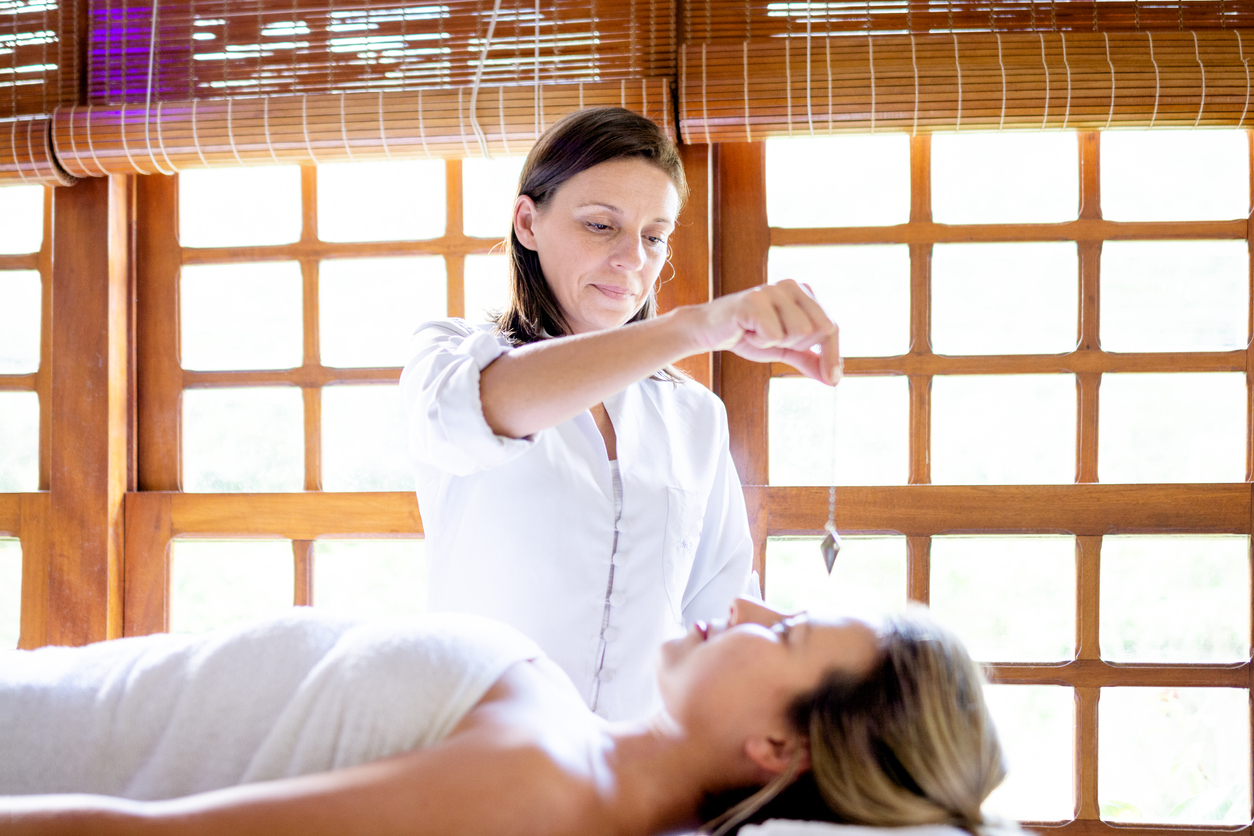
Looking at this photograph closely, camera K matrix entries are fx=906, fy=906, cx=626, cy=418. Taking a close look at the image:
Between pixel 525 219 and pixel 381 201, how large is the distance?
28.3 inches

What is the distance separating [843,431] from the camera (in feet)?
6.25

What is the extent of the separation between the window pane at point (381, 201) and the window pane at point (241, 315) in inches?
5.6

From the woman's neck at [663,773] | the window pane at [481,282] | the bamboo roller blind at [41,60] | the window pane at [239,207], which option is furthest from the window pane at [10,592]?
the woman's neck at [663,773]

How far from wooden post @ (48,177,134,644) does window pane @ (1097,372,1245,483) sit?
2069mm

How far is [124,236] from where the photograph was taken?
199cm

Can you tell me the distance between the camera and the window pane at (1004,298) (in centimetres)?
186

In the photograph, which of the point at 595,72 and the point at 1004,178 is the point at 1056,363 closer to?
the point at 1004,178

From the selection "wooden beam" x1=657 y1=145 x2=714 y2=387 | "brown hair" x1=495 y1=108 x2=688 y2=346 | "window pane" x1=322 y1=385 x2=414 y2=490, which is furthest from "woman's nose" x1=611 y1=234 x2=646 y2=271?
"window pane" x1=322 y1=385 x2=414 y2=490

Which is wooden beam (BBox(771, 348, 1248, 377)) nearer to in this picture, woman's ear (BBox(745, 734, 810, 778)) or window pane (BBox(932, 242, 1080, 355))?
window pane (BBox(932, 242, 1080, 355))

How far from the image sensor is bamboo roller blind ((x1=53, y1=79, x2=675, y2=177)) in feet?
5.68

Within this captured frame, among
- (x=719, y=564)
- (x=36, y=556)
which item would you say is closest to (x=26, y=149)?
(x=36, y=556)

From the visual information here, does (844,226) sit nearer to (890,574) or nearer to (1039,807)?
(890,574)

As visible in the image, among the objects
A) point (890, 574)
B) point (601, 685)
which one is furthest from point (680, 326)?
point (890, 574)

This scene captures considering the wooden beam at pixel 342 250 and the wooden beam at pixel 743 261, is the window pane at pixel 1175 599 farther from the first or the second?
the wooden beam at pixel 342 250
